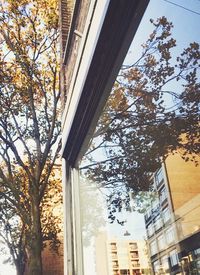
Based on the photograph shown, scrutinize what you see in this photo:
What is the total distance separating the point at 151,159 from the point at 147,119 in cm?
30

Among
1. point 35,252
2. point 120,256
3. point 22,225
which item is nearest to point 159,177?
point 120,256

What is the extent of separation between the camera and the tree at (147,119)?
5.36 feet

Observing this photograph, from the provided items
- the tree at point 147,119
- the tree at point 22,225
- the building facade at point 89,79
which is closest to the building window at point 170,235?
the tree at point 147,119

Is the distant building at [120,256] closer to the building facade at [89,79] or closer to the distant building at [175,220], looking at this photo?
the distant building at [175,220]

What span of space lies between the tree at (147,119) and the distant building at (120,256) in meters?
0.24

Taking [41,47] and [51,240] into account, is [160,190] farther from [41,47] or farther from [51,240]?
[51,240]

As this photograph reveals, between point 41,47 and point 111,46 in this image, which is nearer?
point 111,46

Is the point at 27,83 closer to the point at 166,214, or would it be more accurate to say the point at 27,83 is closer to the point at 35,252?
the point at 35,252

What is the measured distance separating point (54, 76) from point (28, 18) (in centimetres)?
163

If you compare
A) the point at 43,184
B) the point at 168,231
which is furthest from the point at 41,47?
the point at 168,231

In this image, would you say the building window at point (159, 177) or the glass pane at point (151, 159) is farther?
the building window at point (159, 177)

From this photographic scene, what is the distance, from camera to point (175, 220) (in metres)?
2.04

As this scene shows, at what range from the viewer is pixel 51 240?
12844 mm

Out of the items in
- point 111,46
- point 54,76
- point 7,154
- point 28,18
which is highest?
point 28,18
